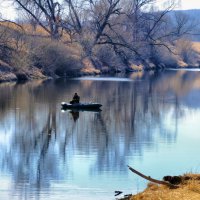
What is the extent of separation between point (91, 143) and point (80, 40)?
41.2 m

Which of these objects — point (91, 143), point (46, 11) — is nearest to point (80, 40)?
point (46, 11)

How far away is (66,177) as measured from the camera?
15.5 meters

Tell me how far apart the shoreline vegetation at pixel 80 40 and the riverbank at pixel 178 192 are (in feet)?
113

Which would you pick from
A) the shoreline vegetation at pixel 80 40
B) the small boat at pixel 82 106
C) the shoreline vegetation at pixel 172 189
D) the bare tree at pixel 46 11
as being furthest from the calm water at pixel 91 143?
the bare tree at pixel 46 11

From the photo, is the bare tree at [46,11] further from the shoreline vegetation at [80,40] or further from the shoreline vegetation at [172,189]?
the shoreline vegetation at [172,189]

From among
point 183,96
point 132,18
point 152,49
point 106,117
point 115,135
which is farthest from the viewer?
point 152,49

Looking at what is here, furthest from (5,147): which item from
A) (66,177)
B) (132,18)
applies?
(132,18)

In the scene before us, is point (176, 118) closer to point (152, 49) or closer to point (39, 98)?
point (39, 98)

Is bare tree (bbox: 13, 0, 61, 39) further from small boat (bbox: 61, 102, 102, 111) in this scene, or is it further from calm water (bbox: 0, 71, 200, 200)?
small boat (bbox: 61, 102, 102, 111)

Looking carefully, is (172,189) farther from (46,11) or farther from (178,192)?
(46,11)

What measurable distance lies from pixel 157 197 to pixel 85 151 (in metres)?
8.35

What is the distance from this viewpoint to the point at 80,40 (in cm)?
6138

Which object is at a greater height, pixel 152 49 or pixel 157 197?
pixel 152 49

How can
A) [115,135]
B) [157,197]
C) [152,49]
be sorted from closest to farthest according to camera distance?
[157,197]
[115,135]
[152,49]
